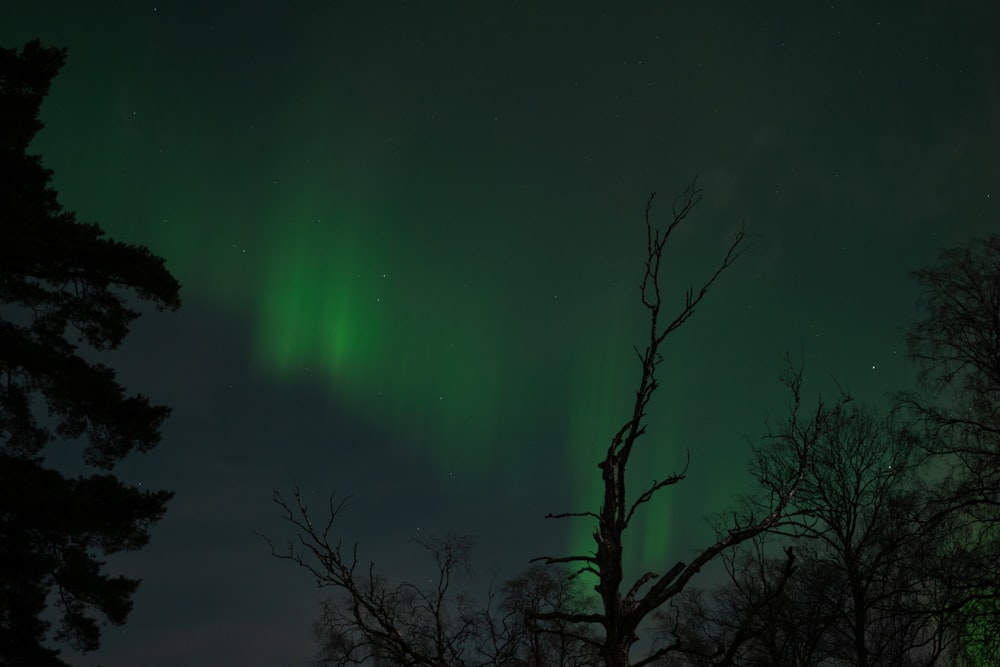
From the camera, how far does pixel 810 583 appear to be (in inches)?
688

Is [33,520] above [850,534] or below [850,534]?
below

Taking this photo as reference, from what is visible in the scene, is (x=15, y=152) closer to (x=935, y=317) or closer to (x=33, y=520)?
(x=33, y=520)

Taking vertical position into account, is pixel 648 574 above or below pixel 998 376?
below

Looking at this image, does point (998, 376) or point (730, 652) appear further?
point (998, 376)

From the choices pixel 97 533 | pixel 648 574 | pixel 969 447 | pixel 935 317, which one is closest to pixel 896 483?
pixel 969 447

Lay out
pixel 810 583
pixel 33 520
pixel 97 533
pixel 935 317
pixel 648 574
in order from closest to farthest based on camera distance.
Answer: pixel 648 574 → pixel 33 520 → pixel 97 533 → pixel 935 317 → pixel 810 583

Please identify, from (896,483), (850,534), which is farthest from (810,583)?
(896,483)

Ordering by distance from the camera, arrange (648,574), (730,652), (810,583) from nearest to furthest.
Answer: (730,652) → (648,574) → (810,583)

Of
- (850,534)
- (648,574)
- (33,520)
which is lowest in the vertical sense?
(648,574)

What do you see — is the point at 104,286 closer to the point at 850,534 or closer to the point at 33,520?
the point at 33,520

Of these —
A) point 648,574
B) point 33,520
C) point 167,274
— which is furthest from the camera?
point 167,274

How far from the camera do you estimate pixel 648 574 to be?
3.62 metres

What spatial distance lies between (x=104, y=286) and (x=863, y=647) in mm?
18607

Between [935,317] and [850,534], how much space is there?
6.59 metres
